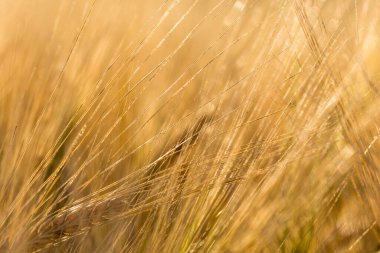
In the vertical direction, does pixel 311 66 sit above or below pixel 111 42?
below

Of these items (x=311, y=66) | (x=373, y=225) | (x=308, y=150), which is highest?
(x=311, y=66)

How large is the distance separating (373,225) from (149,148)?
0.98 ft

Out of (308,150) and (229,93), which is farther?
(229,93)

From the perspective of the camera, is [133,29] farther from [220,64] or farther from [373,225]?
[373,225]

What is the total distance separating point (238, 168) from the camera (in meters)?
0.93

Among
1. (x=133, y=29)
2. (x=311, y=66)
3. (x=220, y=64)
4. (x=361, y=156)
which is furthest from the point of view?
(x=133, y=29)

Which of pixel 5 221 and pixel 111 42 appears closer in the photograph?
pixel 5 221

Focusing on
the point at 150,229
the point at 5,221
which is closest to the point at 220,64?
the point at 150,229

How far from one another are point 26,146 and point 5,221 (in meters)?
0.09

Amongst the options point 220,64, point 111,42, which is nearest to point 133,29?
point 111,42

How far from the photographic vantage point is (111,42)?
121cm

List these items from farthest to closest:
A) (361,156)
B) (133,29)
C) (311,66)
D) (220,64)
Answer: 1. (133,29)
2. (220,64)
3. (311,66)
4. (361,156)

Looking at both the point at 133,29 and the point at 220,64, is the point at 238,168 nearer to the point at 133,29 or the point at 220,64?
the point at 220,64

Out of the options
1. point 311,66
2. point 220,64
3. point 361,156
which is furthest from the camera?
point 220,64
